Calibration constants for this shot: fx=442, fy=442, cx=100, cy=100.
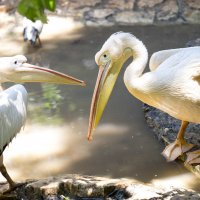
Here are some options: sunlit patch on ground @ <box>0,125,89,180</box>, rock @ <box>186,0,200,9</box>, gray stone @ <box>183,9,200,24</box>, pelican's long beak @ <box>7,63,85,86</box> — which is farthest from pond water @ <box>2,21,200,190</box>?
rock @ <box>186,0,200,9</box>

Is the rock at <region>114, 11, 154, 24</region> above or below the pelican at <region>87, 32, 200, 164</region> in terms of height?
below

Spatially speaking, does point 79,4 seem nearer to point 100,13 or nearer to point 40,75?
point 100,13

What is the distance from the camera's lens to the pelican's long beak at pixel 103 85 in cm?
260

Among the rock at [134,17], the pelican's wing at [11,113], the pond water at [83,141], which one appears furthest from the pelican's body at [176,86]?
the rock at [134,17]

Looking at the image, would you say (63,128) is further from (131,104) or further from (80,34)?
(80,34)

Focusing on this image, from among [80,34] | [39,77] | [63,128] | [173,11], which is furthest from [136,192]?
[173,11]

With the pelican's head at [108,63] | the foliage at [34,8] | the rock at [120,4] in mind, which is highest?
the foliage at [34,8]

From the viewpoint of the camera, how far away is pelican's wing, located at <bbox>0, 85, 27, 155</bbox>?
2.43 m

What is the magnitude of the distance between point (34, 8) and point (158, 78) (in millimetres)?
1506

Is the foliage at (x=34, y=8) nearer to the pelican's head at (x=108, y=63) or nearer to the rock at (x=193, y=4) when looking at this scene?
the pelican's head at (x=108, y=63)

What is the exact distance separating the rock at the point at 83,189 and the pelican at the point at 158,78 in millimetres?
439

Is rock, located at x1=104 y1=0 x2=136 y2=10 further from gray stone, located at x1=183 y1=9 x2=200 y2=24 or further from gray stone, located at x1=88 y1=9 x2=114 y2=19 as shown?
gray stone, located at x1=183 y1=9 x2=200 y2=24

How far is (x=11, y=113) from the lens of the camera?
2.46 meters

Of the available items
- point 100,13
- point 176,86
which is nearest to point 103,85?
point 176,86
